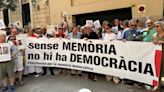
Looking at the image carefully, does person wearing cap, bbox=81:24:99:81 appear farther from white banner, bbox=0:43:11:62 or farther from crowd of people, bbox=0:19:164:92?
white banner, bbox=0:43:11:62

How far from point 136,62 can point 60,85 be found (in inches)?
103

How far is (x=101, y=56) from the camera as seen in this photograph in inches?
404

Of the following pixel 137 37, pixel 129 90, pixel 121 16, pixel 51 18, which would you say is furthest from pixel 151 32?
pixel 51 18

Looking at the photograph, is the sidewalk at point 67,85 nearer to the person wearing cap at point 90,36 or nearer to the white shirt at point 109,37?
the person wearing cap at point 90,36

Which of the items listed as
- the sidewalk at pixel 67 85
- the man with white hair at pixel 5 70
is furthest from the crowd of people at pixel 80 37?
the sidewalk at pixel 67 85

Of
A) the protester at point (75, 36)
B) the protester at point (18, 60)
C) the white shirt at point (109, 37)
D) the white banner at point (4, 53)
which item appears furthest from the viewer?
the protester at point (75, 36)

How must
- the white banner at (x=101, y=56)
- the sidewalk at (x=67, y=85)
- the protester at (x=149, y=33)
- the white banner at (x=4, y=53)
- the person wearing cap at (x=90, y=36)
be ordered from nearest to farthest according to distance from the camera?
the white banner at (x=101, y=56) → the protester at (x=149, y=33) → the sidewalk at (x=67, y=85) → the white banner at (x=4, y=53) → the person wearing cap at (x=90, y=36)

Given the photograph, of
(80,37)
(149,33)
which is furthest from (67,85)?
(149,33)

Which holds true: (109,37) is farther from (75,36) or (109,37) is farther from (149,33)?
(75,36)

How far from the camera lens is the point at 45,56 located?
12.0 metres

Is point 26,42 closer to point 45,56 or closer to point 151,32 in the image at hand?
point 45,56

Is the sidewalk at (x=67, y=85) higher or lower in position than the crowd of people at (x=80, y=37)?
lower

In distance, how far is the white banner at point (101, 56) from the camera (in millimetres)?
8922

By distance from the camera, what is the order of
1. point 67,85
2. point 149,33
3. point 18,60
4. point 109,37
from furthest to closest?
1. point 18,60
2. point 67,85
3. point 109,37
4. point 149,33
